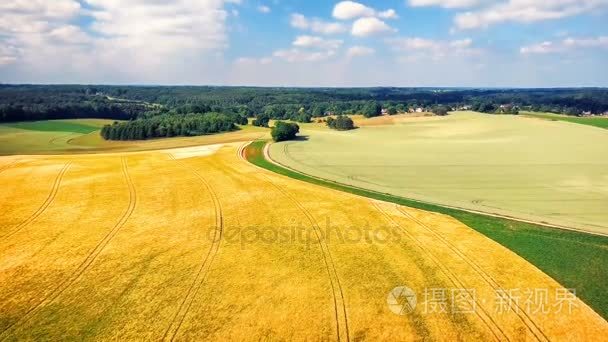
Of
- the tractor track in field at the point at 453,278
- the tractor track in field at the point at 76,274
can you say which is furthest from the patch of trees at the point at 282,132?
the tractor track in field at the point at 453,278

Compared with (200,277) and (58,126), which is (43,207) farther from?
(58,126)

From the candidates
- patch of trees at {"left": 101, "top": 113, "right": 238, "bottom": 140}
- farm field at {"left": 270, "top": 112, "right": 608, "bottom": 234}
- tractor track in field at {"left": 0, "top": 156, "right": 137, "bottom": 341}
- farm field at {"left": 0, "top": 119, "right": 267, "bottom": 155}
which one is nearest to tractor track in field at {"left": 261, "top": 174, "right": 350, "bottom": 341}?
farm field at {"left": 270, "top": 112, "right": 608, "bottom": 234}

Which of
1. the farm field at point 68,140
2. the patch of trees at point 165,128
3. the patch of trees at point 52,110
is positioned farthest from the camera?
the patch of trees at point 52,110

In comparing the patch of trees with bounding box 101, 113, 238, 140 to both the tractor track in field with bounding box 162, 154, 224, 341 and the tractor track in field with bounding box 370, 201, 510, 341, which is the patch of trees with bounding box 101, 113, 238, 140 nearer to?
the tractor track in field with bounding box 162, 154, 224, 341

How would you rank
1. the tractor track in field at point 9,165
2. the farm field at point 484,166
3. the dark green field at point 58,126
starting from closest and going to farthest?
1. the farm field at point 484,166
2. the tractor track in field at point 9,165
3. the dark green field at point 58,126

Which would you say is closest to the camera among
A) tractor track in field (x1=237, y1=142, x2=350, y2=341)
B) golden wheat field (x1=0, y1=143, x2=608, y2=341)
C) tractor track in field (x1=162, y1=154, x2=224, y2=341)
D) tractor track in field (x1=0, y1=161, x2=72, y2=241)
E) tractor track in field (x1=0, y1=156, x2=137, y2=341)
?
tractor track in field (x1=162, y1=154, x2=224, y2=341)

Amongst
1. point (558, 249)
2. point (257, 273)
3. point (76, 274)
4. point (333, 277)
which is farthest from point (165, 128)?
point (558, 249)

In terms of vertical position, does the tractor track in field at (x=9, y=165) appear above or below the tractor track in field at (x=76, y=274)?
above

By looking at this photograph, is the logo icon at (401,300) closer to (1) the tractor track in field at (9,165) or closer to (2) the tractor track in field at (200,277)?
(2) the tractor track in field at (200,277)
